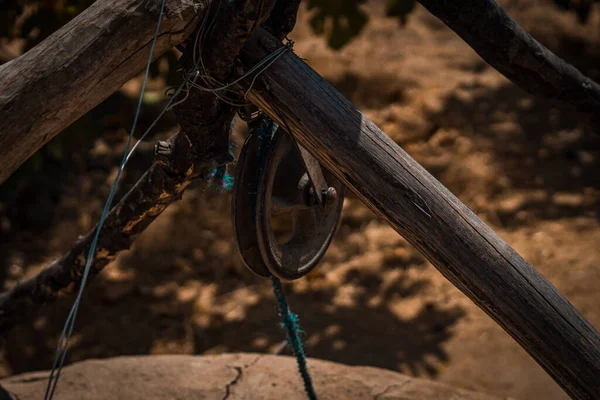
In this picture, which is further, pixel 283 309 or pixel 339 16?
pixel 339 16

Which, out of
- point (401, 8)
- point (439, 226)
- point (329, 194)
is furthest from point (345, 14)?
point (439, 226)

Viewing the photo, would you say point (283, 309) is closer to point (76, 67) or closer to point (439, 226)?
point (439, 226)

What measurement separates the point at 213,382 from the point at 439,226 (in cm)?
141

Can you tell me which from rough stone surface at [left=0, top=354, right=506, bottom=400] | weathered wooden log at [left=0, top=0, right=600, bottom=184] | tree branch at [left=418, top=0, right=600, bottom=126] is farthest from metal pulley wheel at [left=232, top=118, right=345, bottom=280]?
rough stone surface at [left=0, top=354, right=506, bottom=400]

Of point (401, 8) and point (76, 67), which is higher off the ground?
point (401, 8)

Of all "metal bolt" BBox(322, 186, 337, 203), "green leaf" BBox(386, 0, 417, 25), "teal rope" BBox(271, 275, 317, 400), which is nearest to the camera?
"metal bolt" BBox(322, 186, 337, 203)

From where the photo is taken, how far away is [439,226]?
1315 millimetres

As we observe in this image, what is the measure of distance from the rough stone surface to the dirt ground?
0.76 m

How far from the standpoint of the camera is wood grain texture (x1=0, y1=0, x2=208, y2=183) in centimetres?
112

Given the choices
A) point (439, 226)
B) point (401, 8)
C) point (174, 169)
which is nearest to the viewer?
point (439, 226)

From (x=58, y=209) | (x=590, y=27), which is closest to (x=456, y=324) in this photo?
(x=58, y=209)

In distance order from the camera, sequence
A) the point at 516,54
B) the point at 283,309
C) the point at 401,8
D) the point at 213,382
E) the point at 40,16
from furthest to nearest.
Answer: the point at 401,8
the point at 40,16
the point at 213,382
the point at 283,309
the point at 516,54

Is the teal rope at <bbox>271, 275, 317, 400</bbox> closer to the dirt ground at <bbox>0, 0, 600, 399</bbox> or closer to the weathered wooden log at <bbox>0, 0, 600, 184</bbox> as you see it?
the weathered wooden log at <bbox>0, 0, 600, 184</bbox>

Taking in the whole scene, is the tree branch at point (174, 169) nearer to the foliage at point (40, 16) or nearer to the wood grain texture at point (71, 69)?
the wood grain texture at point (71, 69)
